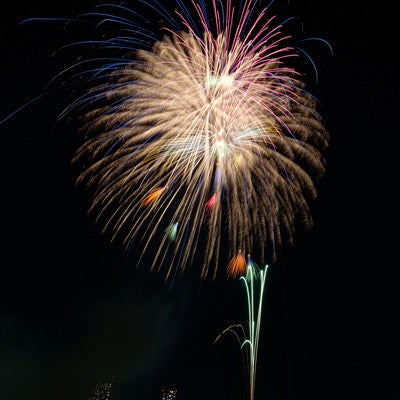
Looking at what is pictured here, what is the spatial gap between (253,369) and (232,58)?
8.96m

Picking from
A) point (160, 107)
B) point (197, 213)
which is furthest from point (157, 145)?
point (197, 213)

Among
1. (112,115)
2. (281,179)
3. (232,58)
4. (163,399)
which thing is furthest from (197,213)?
(163,399)

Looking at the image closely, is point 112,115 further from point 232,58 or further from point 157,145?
point 232,58

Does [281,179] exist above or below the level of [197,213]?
above

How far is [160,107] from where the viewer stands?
40.0ft

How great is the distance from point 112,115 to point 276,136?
4377 millimetres

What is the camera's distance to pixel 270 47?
12.2m

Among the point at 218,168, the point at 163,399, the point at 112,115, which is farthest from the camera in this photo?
the point at 163,399

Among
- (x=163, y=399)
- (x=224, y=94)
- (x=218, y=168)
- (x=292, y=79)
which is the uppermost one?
(x=292, y=79)

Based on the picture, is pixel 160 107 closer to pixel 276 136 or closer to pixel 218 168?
pixel 218 168

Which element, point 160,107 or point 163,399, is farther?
point 163,399

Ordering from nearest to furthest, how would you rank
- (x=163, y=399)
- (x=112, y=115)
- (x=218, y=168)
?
(x=112, y=115)
(x=218, y=168)
(x=163, y=399)

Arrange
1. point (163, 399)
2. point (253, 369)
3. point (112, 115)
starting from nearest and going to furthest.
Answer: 1. point (112, 115)
2. point (253, 369)
3. point (163, 399)

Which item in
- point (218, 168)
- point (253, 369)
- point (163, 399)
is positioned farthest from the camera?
point (163, 399)
